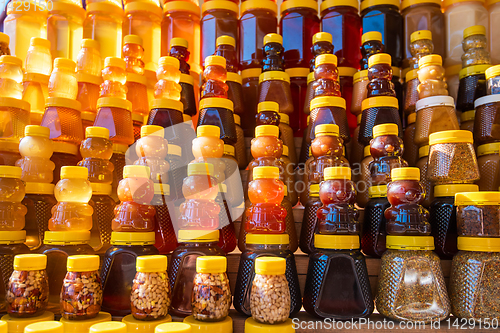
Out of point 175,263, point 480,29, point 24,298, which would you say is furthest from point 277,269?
point 480,29

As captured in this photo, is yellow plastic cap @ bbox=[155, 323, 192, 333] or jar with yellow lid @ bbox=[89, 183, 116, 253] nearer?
yellow plastic cap @ bbox=[155, 323, 192, 333]

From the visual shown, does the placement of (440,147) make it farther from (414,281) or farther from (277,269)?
(277,269)

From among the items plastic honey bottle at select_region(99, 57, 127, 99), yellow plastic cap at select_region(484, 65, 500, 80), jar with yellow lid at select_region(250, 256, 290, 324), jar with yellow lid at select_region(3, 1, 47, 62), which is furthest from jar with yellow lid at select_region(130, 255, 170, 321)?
jar with yellow lid at select_region(3, 1, 47, 62)

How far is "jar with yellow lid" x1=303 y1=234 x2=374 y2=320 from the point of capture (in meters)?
0.82

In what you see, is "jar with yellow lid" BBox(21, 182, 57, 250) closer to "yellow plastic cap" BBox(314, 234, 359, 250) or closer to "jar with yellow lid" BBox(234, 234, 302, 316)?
"jar with yellow lid" BBox(234, 234, 302, 316)

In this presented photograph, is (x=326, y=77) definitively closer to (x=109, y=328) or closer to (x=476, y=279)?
(x=476, y=279)

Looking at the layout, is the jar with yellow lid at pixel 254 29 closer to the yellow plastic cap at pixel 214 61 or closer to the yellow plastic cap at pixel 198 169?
the yellow plastic cap at pixel 214 61

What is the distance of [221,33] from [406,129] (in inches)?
36.5

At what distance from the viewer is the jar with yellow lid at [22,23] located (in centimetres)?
150

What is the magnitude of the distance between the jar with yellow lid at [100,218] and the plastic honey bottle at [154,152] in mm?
134

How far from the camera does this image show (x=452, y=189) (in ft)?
3.08

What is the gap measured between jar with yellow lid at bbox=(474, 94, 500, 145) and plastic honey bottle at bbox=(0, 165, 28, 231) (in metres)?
1.36

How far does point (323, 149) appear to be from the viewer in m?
1.00

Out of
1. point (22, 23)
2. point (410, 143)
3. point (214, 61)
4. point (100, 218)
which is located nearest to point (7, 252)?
point (100, 218)
